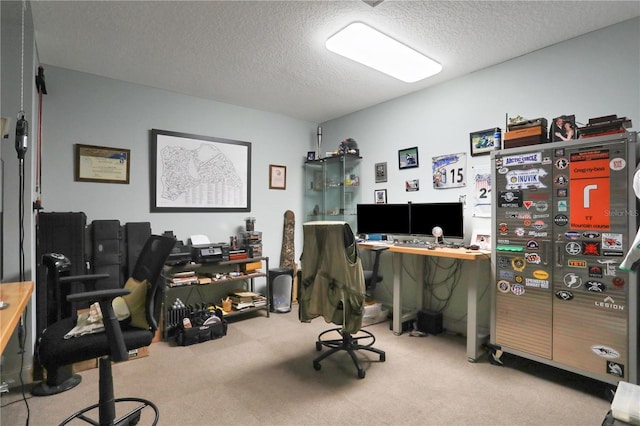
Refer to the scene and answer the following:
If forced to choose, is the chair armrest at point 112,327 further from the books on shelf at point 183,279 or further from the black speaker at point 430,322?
the black speaker at point 430,322

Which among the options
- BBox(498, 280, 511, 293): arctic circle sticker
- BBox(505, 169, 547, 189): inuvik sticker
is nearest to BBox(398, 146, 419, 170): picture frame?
BBox(505, 169, 547, 189): inuvik sticker

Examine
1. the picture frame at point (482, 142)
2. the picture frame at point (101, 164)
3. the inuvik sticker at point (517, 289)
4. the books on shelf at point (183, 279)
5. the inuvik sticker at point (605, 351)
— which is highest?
the picture frame at point (482, 142)

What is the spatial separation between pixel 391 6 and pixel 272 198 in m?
2.90

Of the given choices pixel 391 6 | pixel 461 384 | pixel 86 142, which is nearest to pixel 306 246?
pixel 461 384

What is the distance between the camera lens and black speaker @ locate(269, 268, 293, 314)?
13.6ft

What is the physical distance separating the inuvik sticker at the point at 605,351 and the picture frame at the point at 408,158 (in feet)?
7.54

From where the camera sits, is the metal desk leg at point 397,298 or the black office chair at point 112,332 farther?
the metal desk leg at point 397,298

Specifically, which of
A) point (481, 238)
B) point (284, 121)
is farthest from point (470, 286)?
point (284, 121)

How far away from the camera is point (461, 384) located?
7.69 ft

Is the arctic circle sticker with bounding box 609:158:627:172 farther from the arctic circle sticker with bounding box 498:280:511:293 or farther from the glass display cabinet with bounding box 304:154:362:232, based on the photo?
the glass display cabinet with bounding box 304:154:362:232

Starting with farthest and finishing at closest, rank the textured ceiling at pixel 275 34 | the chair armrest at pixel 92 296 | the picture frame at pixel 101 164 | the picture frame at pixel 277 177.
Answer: the picture frame at pixel 277 177 < the picture frame at pixel 101 164 < the textured ceiling at pixel 275 34 < the chair armrest at pixel 92 296

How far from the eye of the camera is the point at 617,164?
2129mm

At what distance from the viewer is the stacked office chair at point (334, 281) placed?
238cm

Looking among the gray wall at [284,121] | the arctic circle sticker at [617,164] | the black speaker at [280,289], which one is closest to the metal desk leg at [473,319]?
the gray wall at [284,121]
